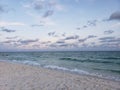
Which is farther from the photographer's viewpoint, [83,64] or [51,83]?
[83,64]

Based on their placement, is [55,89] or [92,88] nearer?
[55,89]

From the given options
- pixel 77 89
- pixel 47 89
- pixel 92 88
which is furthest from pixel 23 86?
pixel 92 88

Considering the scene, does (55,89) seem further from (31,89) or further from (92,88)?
(92,88)

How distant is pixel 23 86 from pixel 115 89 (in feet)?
16.5

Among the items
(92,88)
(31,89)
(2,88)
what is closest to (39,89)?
(31,89)

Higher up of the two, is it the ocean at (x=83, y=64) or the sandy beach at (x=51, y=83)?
the sandy beach at (x=51, y=83)

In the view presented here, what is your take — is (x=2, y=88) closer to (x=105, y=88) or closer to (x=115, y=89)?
(x=105, y=88)

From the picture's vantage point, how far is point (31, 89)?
8.12 m

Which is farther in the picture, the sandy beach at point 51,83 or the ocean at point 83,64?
the ocean at point 83,64

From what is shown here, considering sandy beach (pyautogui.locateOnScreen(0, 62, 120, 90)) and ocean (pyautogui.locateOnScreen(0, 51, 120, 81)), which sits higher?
sandy beach (pyautogui.locateOnScreen(0, 62, 120, 90))

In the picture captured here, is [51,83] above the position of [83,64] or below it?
above

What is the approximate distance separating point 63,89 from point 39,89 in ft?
3.99

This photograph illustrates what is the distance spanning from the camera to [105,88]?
906 cm

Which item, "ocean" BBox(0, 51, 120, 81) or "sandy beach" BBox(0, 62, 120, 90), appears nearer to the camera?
"sandy beach" BBox(0, 62, 120, 90)
